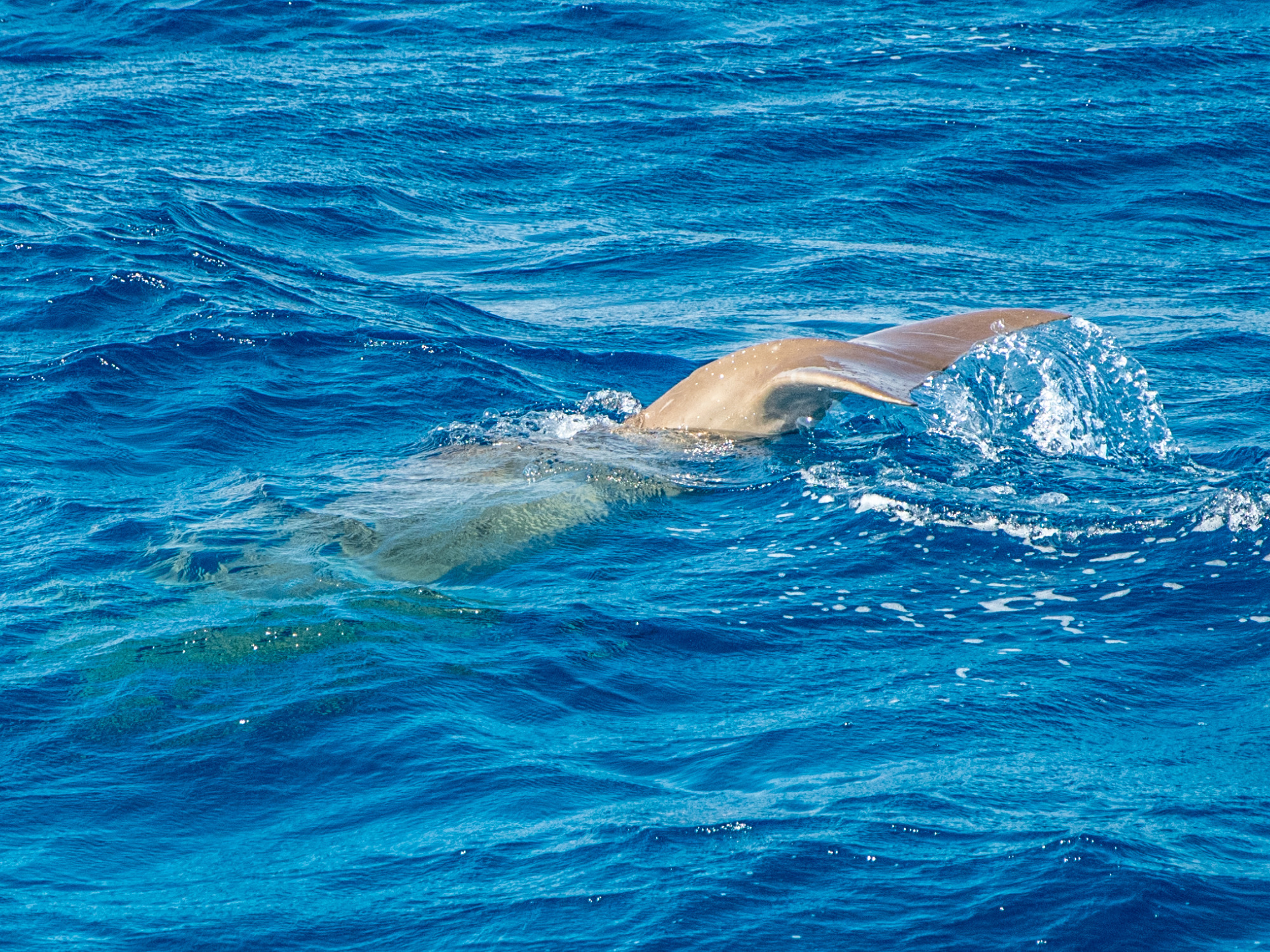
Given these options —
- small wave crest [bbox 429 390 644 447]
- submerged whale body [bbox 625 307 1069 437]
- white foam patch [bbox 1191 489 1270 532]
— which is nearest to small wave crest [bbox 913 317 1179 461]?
submerged whale body [bbox 625 307 1069 437]

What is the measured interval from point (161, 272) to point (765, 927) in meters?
10.8

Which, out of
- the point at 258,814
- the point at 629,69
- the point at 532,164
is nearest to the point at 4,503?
the point at 258,814

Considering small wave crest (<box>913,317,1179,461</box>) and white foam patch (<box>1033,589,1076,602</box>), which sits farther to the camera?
small wave crest (<box>913,317,1179,461</box>)

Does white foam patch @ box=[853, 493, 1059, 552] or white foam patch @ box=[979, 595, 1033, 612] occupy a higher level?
white foam patch @ box=[853, 493, 1059, 552]

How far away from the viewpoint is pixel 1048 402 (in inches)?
398

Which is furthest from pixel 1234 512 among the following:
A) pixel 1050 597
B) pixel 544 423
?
pixel 544 423

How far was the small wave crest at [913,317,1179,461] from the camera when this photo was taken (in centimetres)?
968

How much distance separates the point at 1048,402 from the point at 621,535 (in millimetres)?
3197

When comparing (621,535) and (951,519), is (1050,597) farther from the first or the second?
(621,535)

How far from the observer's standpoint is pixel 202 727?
7066mm

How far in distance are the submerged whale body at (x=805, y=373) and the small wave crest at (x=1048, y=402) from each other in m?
0.28

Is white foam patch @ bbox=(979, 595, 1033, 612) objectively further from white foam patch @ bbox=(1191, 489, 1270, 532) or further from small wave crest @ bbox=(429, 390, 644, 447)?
small wave crest @ bbox=(429, 390, 644, 447)

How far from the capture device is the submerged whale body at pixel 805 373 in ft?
28.3

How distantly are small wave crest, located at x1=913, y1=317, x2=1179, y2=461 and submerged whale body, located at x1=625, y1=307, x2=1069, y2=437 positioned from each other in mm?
281
